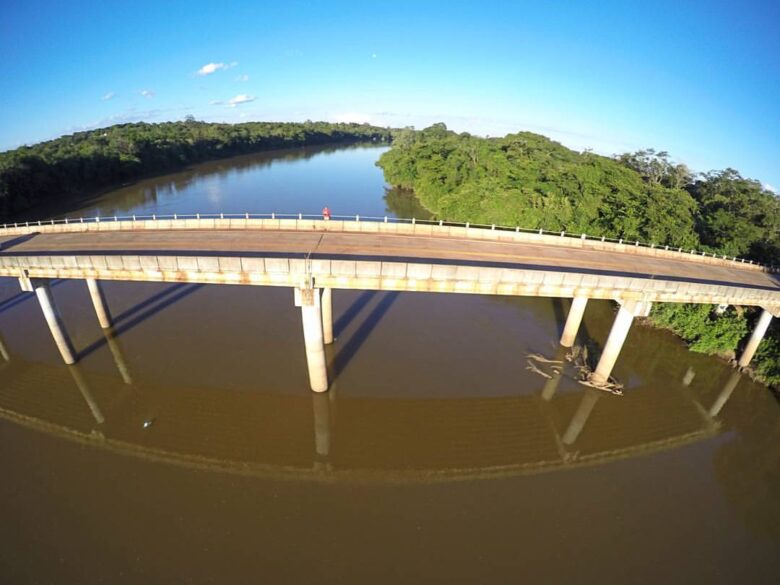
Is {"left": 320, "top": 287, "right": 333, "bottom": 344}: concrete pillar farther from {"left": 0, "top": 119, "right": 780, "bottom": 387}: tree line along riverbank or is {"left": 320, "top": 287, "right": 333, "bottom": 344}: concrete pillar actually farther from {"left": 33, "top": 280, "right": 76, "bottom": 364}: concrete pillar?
{"left": 0, "top": 119, "right": 780, "bottom": 387}: tree line along riverbank

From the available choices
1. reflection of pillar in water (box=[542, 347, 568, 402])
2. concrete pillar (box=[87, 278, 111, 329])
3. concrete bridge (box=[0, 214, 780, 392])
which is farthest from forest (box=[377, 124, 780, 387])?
→ concrete pillar (box=[87, 278, 111, 329])

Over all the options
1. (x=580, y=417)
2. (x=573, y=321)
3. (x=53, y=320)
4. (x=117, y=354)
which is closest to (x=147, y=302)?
(x=117, y=354)

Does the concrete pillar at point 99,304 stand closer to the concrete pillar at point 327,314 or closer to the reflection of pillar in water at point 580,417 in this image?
the concrete pillar at point 327,314

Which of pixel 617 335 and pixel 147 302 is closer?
pixel 617 335

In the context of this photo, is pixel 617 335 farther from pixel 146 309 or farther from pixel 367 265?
pixel 146 309

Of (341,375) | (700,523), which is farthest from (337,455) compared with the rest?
(700,523)

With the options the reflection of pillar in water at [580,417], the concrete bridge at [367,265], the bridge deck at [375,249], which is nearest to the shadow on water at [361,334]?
the concrete bridge at [367,265]

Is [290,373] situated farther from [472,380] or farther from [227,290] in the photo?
Answer: [227,290]
